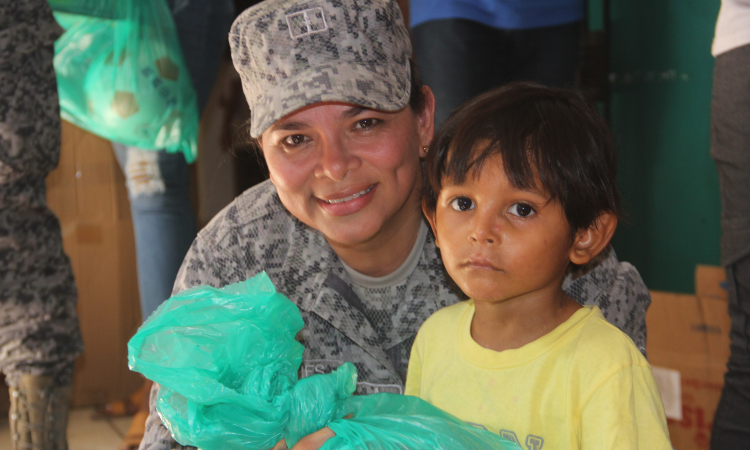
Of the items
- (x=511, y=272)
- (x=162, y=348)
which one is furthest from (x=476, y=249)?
(x=162, y=348)

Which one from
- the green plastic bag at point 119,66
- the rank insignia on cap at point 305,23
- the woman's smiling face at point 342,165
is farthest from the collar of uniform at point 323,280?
the green plastic bag at point 119,66

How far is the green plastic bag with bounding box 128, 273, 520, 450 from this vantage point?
0.75m

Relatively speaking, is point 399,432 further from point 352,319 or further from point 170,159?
point 170,159

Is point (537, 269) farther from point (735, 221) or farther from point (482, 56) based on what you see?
point (482, 56)

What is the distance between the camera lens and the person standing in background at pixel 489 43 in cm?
139

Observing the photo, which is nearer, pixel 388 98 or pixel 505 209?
pixel 505 209

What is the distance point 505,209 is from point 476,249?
6cm

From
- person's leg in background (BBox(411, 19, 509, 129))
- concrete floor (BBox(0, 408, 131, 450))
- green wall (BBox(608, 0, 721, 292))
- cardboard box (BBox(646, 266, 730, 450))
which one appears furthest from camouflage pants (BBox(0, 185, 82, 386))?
green wall (BBox(608, 0, 721, 292))

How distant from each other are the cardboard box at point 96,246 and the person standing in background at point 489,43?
3.45ft

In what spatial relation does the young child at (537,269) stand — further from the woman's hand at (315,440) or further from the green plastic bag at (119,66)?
the green plastic bag at (119,66)

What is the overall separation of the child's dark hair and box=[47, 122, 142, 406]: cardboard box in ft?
4.46

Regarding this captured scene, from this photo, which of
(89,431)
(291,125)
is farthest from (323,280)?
(89,431)

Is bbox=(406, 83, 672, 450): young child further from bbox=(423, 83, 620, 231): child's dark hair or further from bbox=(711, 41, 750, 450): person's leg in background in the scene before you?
bbox=(711, 41, 750, 450): person's leg in background

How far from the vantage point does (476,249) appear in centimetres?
79
